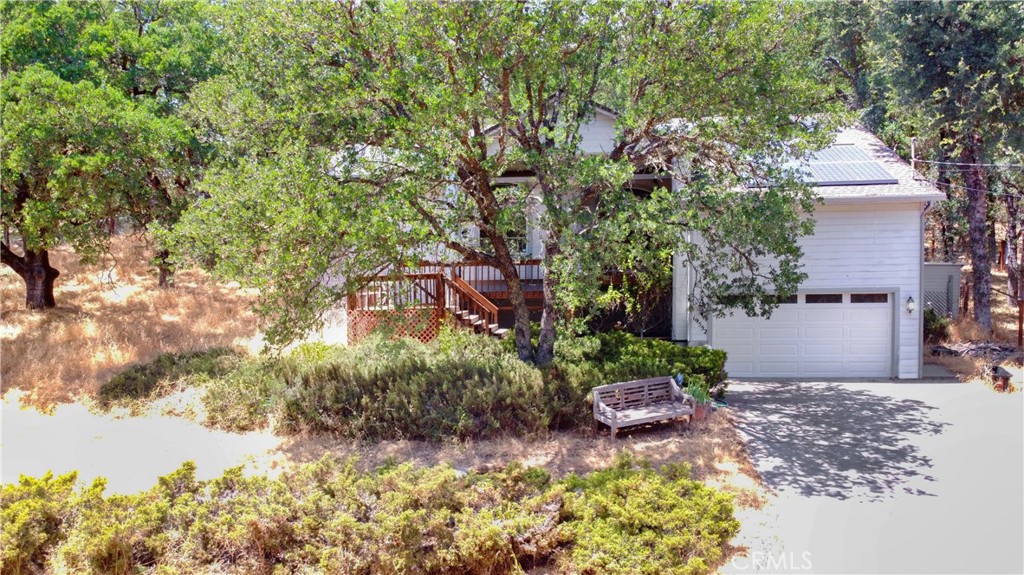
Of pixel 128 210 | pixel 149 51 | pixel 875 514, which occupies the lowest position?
pixel 875 514

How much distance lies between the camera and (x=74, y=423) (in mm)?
10727

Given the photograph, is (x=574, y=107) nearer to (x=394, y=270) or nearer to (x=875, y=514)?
(x=394, y=270)

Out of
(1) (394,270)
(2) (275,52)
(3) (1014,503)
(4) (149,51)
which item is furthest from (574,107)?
(4) (149,51)

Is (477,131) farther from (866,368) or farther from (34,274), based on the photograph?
(34,274)

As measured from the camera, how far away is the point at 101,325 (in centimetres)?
1570

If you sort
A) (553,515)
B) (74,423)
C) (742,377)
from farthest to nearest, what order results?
(742,377) < (74,423) < (553,515)

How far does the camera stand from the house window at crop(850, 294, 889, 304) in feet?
46.4

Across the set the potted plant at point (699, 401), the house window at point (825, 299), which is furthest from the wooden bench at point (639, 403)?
the house window at point (825, 299)

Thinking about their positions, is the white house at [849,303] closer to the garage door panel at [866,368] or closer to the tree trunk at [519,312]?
the garage door panel at [866,368]

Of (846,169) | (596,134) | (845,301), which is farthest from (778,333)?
(596,134)

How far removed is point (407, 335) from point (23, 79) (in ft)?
30.1

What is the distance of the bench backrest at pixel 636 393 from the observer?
10.2 m

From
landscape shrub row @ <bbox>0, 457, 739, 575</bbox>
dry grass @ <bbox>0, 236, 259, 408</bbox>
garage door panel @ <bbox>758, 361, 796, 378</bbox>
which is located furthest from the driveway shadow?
dry grass @ <bbox>0, 236, 259, 408</bbox>

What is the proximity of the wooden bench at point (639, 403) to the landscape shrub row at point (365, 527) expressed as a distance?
2.91 meters
